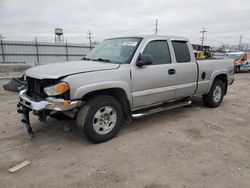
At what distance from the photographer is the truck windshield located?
4.07 meters

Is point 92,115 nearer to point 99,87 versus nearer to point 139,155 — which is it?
point 99,87

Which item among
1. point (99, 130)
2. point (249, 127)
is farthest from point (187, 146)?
point (249, 127)

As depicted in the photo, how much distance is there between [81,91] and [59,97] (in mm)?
344

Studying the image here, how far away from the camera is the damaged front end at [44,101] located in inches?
128

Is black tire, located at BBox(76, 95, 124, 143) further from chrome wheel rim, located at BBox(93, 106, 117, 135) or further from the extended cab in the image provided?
the extended cab

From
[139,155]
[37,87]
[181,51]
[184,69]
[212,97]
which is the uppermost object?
[181,51]

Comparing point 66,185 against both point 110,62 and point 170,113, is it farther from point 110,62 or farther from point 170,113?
point 170,113

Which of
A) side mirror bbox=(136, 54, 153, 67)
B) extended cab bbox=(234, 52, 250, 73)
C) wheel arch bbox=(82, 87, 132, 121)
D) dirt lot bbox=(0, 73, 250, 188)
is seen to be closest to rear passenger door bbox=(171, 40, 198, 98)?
dirt lot bbox=(0, 73, 250, 188)

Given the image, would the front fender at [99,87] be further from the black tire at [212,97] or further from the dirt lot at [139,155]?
the black tire at [212,97]

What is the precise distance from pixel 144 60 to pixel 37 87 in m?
1.91

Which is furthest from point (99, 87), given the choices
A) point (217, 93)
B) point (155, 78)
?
point (217, 93)

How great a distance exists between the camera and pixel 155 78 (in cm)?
423

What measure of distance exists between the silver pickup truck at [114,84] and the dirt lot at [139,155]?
0.36 m

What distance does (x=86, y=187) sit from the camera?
102 inches
